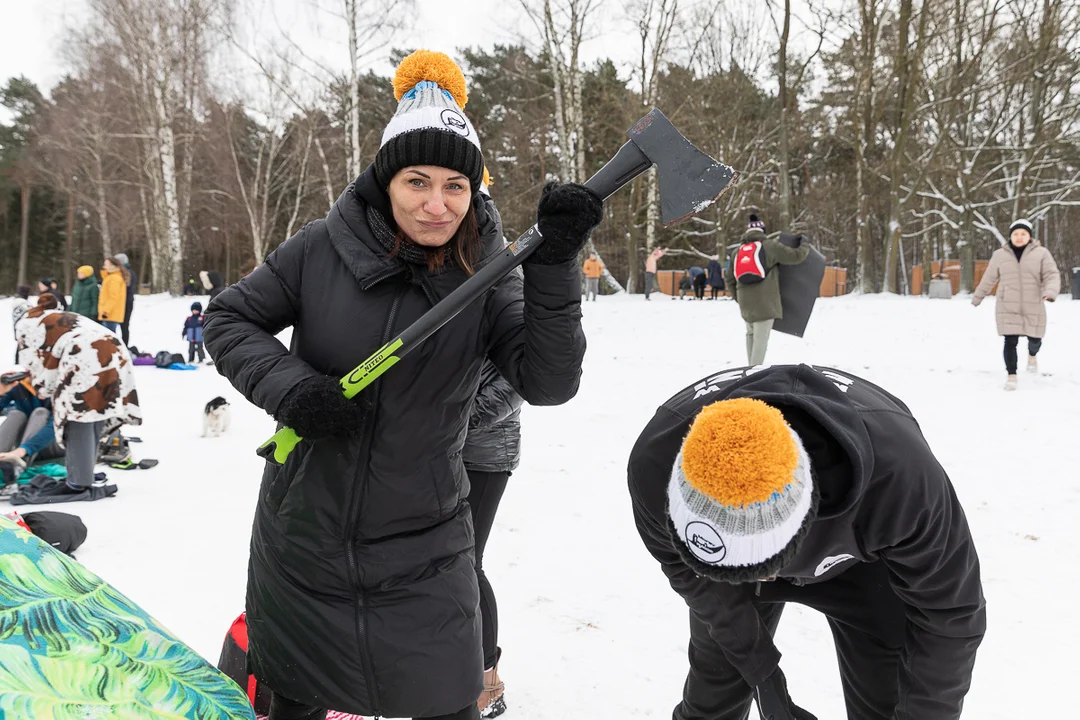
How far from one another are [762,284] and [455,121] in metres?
6.08

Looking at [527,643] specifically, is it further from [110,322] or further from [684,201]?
[110,322]

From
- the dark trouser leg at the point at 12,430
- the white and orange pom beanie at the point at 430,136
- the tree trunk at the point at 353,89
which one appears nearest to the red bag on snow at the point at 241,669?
the white and orange pom beanie at the point at 430,136

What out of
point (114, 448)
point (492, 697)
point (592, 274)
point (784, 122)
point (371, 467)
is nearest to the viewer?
point (371, 467)

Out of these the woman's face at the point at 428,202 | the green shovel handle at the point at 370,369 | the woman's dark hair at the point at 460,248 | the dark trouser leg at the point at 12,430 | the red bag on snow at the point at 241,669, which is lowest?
the red bag on snow at the point at 241,669

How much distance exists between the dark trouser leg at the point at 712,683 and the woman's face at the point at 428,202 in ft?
3.50

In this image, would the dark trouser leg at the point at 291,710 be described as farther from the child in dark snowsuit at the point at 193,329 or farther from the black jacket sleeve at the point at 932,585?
the child in dark snowsuit at the point at 193,329

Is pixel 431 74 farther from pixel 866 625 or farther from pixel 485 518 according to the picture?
pixel 866 625

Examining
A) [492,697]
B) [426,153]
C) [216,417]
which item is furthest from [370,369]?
[216,417]

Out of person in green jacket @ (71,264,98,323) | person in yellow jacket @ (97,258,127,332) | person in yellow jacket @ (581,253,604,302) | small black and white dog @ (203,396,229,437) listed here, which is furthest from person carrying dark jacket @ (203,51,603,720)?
person in yellow jacket @ (581,253,604,302)

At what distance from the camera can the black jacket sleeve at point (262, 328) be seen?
1456 millimetres

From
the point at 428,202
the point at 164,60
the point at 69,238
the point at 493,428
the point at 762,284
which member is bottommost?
the point at 493,428

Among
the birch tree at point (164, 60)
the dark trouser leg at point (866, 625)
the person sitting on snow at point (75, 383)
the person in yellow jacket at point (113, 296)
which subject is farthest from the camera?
the birch tree at point (164, 60)

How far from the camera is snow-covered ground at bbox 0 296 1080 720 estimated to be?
8.50 feet

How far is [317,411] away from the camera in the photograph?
4.52 ft
